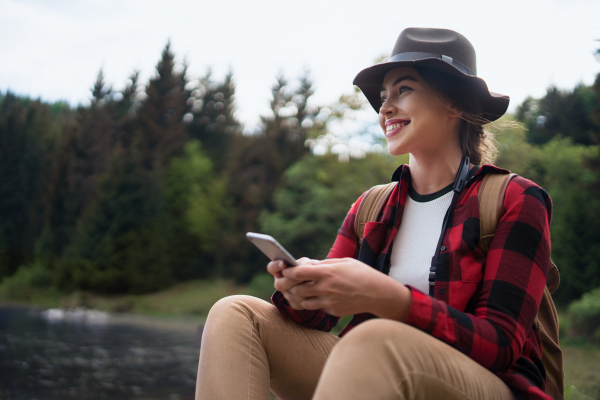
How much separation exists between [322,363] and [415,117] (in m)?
0.93

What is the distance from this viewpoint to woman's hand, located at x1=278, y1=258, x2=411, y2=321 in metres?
1.30

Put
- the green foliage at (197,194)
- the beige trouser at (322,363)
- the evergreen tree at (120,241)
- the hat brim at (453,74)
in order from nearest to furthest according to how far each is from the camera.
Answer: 1. the beige trouser at (322,363)
2. the hat brim at (453,74)
3. the evergreen tree at (120,241)
4. the green foliage at (197,194)

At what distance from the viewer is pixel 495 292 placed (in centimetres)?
142

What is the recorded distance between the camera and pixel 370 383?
116cm

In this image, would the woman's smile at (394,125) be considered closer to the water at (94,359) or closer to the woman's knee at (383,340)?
the woman's knee at (383,340)

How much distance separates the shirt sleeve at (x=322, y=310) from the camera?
1753 millimetres

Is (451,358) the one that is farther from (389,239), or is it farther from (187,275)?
(187,275)

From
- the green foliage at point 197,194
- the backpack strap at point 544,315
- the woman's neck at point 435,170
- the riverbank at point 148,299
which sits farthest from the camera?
the green foliage at point 197,194

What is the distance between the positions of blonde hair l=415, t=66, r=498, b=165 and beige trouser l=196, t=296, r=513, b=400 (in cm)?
91

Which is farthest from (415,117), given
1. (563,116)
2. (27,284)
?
(27,284)

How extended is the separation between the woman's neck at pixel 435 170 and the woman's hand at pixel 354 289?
2.40 ft

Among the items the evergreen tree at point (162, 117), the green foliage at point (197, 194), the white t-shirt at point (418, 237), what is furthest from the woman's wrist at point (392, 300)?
the evergreen tree at point (162, 117)

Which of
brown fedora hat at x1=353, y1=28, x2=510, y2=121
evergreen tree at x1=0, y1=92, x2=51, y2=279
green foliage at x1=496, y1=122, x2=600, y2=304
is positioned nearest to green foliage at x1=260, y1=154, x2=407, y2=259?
green foliage at x1=496, y1=122, x2=600, y2=304

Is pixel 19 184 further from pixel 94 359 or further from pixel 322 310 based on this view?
pixel 322 310
